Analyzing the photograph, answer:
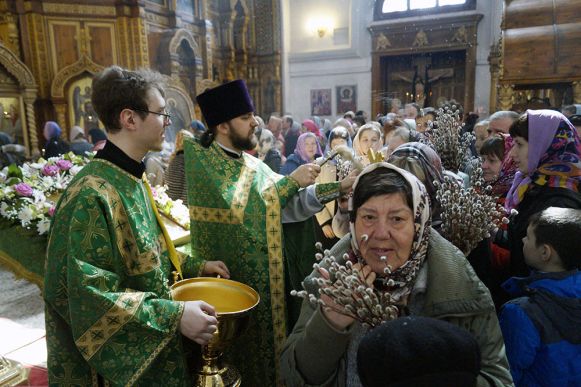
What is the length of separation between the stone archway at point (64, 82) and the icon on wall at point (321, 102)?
22.4 ft

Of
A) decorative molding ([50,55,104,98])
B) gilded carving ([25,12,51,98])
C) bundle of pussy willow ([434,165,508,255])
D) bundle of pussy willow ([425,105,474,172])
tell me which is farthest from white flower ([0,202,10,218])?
gilded carving ([25,12,51,98])

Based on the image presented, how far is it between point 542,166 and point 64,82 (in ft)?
33.0

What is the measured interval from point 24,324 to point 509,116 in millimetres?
4829

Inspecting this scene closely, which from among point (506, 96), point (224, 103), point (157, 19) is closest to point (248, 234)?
point (224, 103)

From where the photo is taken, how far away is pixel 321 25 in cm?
1355

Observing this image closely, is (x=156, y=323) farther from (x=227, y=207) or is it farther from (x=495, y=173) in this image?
(x=495, y=173)

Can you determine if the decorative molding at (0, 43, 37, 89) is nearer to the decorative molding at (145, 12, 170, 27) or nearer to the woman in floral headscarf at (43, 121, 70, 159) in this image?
the woman in floral headscarf at (43, 121, 70, 159)

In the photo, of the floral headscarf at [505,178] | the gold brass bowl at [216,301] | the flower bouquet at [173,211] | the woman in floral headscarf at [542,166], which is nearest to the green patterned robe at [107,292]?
the gold brass bowl at [216,301]

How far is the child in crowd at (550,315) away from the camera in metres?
1.58

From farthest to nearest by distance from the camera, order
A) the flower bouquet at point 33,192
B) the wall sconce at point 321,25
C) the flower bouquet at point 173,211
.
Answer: the wall sconce at point 321,25 < the flower bouquet at point 173,211 < the flower bouquet at point 33,192

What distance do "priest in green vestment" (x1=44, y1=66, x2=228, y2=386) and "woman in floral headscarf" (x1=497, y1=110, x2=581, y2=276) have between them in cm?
173

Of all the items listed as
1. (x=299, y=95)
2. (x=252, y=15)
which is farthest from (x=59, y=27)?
(x=299, y=95)

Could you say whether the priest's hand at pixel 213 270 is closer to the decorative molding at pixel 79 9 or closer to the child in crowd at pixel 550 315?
the child in crowd at pixel 550 315

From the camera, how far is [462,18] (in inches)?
466
